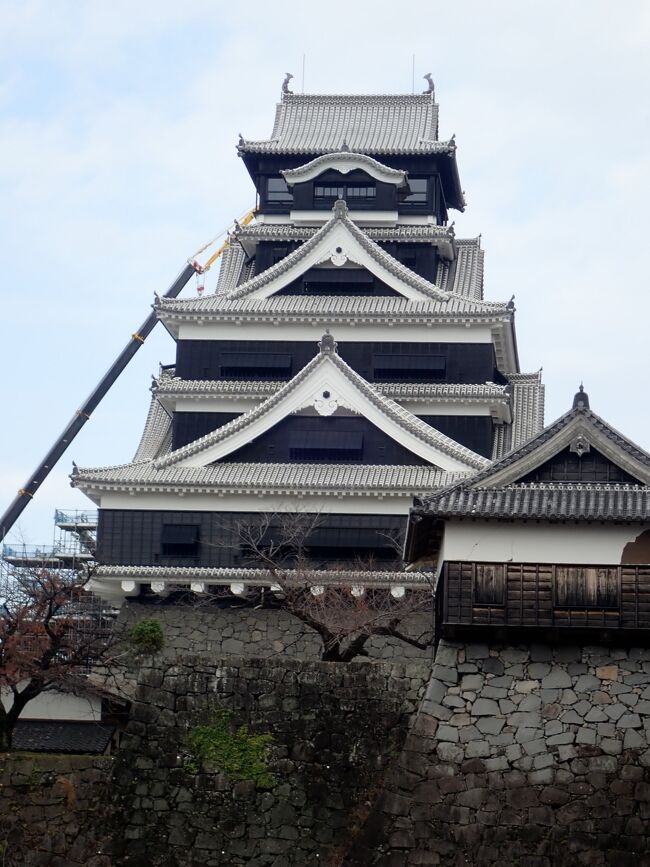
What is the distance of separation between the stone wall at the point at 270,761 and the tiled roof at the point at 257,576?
8747mm

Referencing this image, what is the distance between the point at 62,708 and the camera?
3325 cm

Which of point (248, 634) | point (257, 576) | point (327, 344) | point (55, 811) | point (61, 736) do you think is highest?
point (327, 344)

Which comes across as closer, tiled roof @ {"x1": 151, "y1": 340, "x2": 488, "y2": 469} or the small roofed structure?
the small roofed structure

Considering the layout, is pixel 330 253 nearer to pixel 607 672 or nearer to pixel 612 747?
pixel 607 672

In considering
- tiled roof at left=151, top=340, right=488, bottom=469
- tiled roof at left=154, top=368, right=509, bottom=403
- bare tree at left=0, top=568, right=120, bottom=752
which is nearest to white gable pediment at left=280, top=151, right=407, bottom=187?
tiled roof at left=154, top=368, right=509, bottom=403

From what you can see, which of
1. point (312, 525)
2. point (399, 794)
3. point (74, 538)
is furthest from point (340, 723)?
point (74, 538)

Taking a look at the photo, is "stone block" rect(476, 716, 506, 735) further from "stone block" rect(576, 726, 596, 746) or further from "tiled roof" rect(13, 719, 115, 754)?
"tiled roof" rect(13, 719, 115, 754)

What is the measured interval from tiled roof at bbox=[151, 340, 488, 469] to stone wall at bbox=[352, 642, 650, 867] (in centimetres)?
1219

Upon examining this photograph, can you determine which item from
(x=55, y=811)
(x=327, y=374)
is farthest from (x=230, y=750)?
(x=327, y=374)

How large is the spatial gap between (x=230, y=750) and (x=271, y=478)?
12.3 metres

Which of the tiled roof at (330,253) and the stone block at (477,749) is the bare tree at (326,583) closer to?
the stone block at (477,749)

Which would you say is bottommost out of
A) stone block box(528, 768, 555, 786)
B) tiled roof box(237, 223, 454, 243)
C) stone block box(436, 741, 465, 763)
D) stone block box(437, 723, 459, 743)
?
stone block box(528, 768, 555, 786)

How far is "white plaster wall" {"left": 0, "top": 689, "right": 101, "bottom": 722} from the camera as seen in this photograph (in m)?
32.9

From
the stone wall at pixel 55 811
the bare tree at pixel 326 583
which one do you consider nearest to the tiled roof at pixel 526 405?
the bare tree at pixel 326 583
